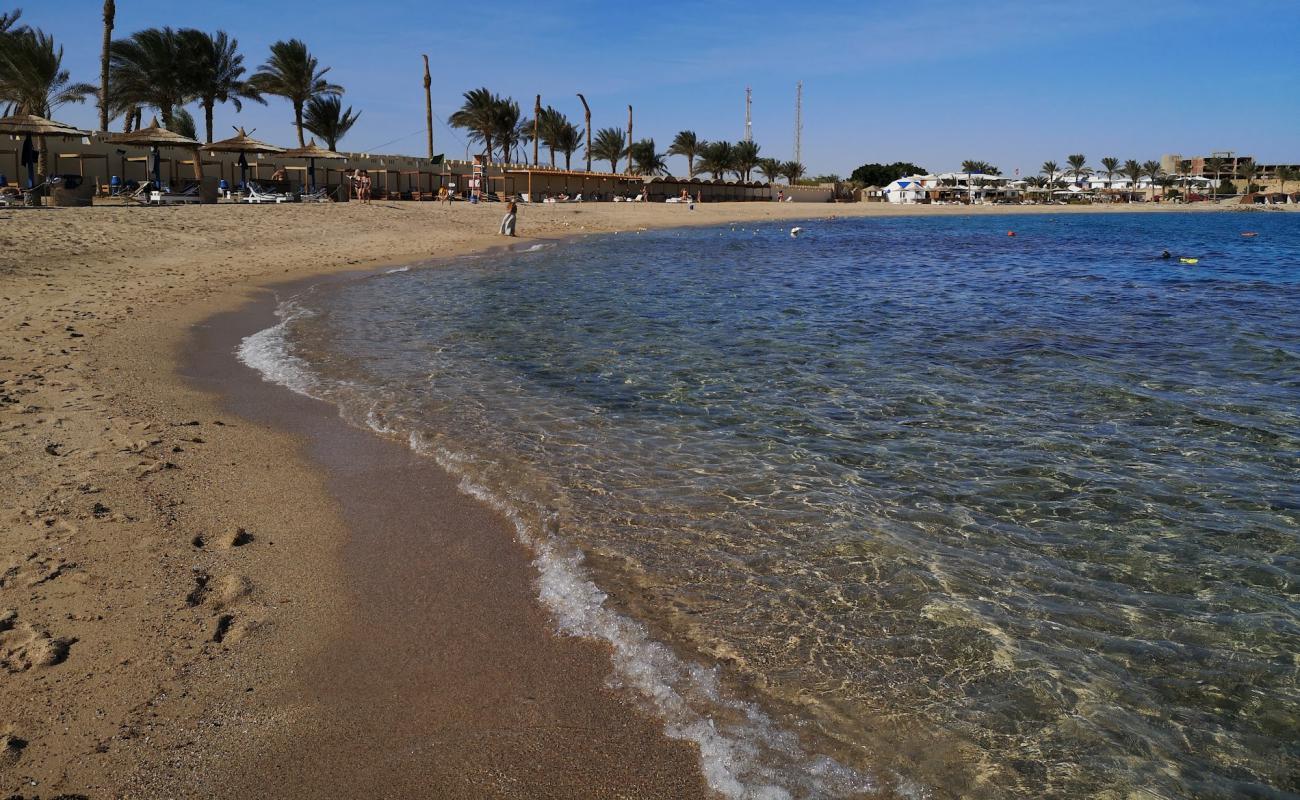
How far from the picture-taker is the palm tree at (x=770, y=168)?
308ft

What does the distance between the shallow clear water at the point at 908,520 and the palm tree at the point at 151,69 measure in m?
36.0

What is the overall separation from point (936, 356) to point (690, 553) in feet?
21.6

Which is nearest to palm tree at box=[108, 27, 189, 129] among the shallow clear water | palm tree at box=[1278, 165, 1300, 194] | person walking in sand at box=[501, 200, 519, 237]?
person walking in sand at box=[501, 200, 519, 237]

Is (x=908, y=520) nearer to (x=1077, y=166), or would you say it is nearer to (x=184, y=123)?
(x=184, y=123)

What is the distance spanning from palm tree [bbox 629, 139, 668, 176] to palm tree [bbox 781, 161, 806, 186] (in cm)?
2057

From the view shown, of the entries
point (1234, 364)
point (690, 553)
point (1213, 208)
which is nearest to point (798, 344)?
point (1234, 364)

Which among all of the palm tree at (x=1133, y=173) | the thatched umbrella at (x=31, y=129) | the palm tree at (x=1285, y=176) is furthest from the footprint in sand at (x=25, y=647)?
the palm tree at (x=1285, y=176)

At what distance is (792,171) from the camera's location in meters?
103

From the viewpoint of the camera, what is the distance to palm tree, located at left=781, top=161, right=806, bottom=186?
101000 millimetres

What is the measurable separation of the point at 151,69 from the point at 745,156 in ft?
206

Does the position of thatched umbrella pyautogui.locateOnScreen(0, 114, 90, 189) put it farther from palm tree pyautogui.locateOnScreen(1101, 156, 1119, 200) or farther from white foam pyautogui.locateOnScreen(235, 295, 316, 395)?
palm tree pyautogui.locateOnScreen(1101, 156, 1119, 200)

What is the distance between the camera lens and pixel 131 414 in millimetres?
6578

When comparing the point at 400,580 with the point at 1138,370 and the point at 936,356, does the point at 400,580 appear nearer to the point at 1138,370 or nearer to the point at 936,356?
the point at 936,356

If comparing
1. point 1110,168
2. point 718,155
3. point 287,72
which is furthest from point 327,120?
point 1110,168
